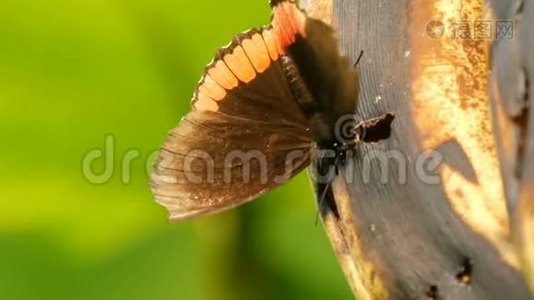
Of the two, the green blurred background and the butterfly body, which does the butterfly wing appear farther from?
the green blurred background

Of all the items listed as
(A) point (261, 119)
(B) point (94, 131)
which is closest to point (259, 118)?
(A) point (261, 119)

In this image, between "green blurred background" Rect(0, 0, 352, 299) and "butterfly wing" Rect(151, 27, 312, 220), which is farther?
"green blurred background" Rect(0, 0, 352, 299)

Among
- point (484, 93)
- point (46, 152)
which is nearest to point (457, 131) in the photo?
point (484, 93)

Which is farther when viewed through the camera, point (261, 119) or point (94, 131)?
point (94, 131)

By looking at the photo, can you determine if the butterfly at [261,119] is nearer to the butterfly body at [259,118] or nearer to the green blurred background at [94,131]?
the butterfly body at [259,118]

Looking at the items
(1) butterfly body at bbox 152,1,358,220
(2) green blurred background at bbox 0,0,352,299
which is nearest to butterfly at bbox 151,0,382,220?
(1) butterfly body at bbox 152,1,358,220

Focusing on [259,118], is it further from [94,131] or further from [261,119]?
[94,131]
